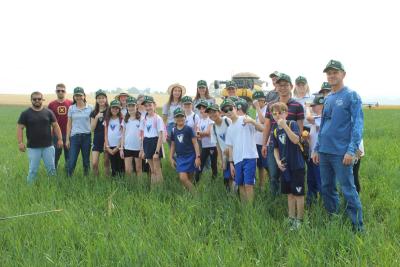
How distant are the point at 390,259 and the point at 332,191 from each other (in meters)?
1.20

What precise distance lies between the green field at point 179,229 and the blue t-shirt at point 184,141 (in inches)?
23.3

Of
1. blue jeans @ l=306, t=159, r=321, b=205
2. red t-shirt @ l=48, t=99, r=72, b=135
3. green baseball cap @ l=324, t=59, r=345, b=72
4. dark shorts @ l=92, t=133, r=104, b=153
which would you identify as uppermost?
green baseball cap @ l=324, t=59, r=345, b=72

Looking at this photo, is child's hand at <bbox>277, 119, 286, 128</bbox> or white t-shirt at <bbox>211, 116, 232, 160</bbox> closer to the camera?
child's hand at <bbox>277, 119, 286, 128</bbox>

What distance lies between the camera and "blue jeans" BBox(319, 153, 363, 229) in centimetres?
396

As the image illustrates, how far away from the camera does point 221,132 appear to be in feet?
18.2

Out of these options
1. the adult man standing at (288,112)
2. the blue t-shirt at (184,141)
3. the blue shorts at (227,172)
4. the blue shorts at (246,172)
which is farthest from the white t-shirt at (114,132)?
the adult man standing at (288,112)

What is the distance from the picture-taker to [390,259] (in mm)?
3166

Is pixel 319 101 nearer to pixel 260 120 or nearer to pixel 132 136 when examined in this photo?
pixel 260 120

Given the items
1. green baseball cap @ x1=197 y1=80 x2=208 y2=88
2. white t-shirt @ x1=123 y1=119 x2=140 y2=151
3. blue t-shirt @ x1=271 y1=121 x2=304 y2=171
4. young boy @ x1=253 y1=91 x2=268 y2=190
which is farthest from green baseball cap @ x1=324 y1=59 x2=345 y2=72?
white t-shirt @ x1=123 y1=119 x2=140 y2=151

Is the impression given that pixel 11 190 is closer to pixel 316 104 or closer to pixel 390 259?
pixel 316 104

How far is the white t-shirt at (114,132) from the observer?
6766 millimetres

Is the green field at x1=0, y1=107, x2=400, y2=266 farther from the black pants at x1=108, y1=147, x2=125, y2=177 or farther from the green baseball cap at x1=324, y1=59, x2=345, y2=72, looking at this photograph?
the green baseball cap at x1=324, y1=59, x2=345, y2=72

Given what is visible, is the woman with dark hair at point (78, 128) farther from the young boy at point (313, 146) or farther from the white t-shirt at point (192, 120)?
the young boy at point (313, 146)

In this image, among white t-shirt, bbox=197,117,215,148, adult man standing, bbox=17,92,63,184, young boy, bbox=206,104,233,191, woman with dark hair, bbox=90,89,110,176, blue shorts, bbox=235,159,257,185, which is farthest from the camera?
woman with dark hair, bbox=90,89,110,176
